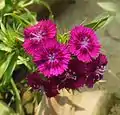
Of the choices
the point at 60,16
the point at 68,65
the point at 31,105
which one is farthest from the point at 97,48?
the point at 60,16

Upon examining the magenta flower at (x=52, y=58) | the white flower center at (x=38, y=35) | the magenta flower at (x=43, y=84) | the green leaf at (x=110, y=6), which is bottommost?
the magenta flower at (x=43, y=84)

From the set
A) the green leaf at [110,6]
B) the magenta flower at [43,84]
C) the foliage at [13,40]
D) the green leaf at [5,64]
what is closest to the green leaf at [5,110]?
the foliage at [13,40]

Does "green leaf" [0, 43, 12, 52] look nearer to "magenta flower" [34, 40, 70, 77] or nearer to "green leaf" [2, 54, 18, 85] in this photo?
"green leaf" [2, 54, 18, 85]

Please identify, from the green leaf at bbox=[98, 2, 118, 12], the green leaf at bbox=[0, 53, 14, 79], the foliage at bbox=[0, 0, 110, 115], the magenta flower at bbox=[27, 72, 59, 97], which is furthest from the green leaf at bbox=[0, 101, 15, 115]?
the green leaf at bbox=[98, 2, 118, 12]

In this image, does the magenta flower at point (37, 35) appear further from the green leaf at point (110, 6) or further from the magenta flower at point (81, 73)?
the green leaf at point (110, 6)

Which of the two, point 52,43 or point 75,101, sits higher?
point 52,43

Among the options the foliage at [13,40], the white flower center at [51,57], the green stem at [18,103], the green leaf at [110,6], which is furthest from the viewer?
the green leaf at [110,6]

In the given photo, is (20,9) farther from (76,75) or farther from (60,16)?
(76,75)
